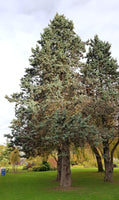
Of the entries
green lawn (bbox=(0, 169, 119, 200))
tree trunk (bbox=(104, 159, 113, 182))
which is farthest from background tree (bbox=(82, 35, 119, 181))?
green lawn (bbox=(0, 169, 119, 200))

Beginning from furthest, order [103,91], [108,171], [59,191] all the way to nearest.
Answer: [108,171]
[103,91]
[59,191]

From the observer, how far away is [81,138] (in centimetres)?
1777

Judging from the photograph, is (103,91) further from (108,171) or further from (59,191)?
(59,191)

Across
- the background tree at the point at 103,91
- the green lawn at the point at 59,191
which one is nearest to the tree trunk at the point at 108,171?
the background tree at the point at 103,91

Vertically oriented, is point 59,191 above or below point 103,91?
below

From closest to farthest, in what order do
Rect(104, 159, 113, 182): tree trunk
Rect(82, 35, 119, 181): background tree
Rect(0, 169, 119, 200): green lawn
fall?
Rect(0, 169, 119, 200): green lawn → Rect(82, 35, 119, 181): background tree → Rect(104, 159, 113, 182): tree trunk

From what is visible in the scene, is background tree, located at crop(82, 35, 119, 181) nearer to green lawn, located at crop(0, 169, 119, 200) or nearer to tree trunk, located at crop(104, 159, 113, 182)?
tree trunk, located at crop(104, 159, 113, 182)

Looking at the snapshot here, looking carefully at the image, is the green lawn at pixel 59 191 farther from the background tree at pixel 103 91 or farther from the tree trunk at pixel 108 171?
the background tree at pixel 103 91

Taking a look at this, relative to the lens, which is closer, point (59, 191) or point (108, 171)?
point (59, 191)

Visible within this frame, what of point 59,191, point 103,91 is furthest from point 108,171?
point 103,91

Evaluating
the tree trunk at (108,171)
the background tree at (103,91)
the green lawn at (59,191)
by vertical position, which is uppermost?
the background tree at (103,91)

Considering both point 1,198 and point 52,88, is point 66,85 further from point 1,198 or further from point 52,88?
point 1,198

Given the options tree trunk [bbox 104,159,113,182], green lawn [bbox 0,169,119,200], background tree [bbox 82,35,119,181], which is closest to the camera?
green lawn [bbox 0,169,119,200]

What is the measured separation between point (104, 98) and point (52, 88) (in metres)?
5.30
